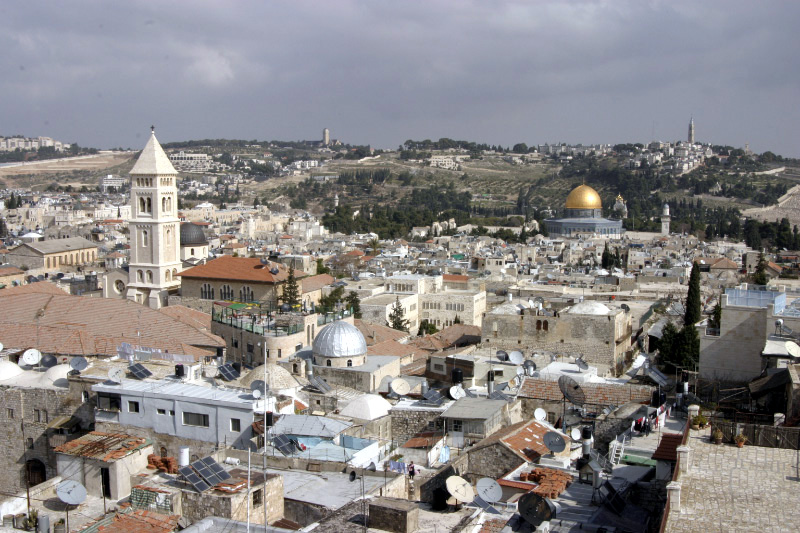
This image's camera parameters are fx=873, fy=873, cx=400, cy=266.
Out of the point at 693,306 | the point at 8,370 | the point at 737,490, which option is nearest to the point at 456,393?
the point at 737,490

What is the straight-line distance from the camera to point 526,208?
11794 cm

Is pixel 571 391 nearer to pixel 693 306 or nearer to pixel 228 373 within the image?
pixel 228 373

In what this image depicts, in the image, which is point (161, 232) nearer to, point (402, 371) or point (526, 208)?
point (402, 371)

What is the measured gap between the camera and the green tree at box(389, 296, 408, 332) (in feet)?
119

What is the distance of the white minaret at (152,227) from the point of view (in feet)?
117

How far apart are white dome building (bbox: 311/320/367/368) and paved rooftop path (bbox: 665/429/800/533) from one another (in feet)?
34.1

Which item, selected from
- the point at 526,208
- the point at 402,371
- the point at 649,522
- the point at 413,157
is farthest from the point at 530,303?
the point at 413,157

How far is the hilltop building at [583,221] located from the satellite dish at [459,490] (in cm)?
6933

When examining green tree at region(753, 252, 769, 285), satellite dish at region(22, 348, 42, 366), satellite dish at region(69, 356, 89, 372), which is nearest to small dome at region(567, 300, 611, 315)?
satellite dish at region(69, 356, 89, 372)

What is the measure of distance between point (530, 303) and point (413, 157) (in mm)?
142590

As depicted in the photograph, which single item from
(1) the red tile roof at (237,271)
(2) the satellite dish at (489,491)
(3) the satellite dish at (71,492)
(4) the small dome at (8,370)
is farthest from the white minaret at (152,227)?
(2) the satellite dish at (489,491)

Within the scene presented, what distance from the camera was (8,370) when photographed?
16953 mm

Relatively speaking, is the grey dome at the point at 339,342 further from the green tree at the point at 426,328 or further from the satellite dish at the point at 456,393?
the green tree at the point at 426,328

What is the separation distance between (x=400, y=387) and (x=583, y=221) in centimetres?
6470
